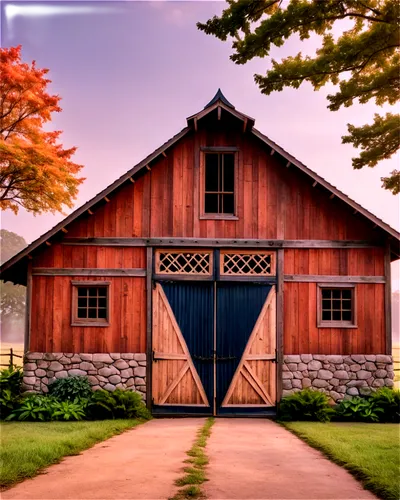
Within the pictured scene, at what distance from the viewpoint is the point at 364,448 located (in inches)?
366

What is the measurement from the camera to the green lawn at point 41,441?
7.59 metres

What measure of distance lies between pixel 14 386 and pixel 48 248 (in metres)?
3.58

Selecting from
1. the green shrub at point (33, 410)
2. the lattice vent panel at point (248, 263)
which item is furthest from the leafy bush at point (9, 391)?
the lattice vent panel at point (248, 263)

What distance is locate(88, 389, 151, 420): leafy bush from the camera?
13484 millimetres

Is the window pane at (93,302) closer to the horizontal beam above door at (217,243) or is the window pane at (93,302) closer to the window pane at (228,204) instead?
the horizontal beam above door at (217,243)

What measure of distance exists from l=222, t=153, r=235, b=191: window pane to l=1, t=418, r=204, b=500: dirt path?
22.5ft

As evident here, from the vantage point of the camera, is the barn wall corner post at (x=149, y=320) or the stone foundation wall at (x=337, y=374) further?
the stone foundation wall at (x=337, y=374)

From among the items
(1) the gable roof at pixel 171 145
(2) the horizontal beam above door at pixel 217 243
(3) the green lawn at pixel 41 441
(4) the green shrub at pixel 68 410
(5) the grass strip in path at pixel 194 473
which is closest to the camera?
(5) the grass strip in path at pixel 194 473

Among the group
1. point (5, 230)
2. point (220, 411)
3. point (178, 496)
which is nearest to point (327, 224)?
point (220, 411)

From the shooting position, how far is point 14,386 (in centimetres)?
1468

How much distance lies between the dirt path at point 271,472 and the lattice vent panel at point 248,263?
4.73m

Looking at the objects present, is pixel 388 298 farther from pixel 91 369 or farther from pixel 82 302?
pixel 82 302

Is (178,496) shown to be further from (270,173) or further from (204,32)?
(270,173)

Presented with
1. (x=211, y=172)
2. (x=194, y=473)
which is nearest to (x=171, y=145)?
(x=211, y=172)
